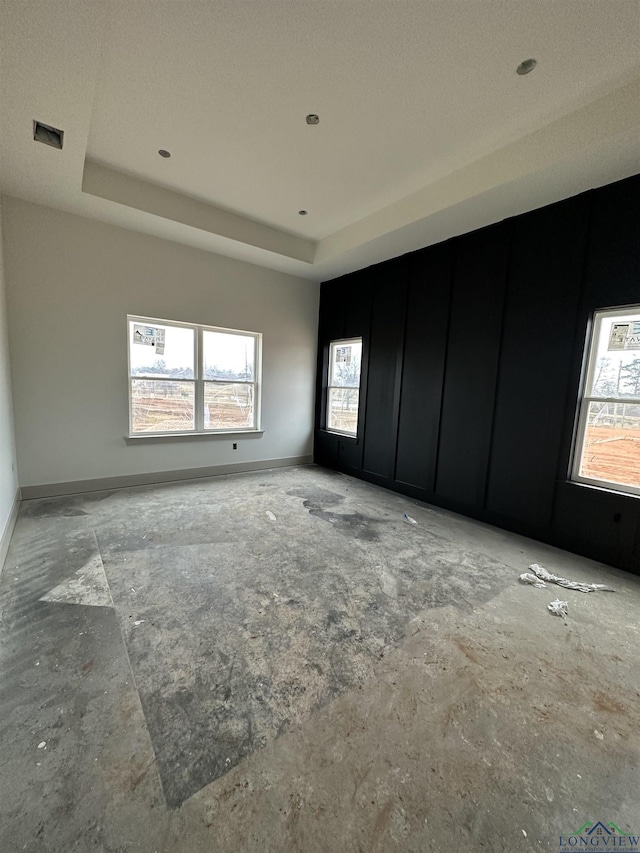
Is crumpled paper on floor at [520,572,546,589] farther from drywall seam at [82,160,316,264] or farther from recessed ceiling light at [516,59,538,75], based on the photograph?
drywall seam at [82,160,316,264]

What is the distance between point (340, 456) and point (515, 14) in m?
4.86

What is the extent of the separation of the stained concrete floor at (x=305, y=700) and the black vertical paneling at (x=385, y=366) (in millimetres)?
2170

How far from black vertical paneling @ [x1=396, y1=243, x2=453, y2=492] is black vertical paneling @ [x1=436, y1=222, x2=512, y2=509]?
12 cm

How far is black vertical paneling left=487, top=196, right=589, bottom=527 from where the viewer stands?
10.0ft

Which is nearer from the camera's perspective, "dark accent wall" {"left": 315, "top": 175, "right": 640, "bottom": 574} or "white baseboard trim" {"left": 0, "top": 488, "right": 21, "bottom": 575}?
"white baseboard trim" {"left": 0, "top": 488, "right": 21, "bottom": 575}

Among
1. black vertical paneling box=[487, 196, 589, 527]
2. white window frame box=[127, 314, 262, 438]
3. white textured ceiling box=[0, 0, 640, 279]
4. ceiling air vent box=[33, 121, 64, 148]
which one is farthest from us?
white window frame box=[127, 314, 262, 438]

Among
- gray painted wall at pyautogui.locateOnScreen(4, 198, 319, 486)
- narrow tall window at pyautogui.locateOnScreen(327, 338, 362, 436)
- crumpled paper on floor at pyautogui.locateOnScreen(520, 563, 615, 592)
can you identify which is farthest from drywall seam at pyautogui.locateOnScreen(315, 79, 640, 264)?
crumpled paper on floor at pyautogui.locateOnScreen(520, 563, 615, 592)

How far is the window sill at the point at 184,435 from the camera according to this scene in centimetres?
440

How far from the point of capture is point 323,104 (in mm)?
2504

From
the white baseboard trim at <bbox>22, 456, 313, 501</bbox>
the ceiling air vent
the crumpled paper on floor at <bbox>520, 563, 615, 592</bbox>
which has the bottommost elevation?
the crumpled paper on floor at <bbox>520, 563, 615, 592</bbox>

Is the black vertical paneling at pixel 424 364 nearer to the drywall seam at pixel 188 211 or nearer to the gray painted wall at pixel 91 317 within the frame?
the drywall seam at pixel 188 211

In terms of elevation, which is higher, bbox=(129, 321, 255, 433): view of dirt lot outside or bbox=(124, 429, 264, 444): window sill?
bbox=(129, 321, 255, 433): view of dirt lot outside

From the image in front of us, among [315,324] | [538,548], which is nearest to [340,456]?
[315,324]

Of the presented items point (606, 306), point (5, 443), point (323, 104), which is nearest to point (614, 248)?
point (606, 306)
